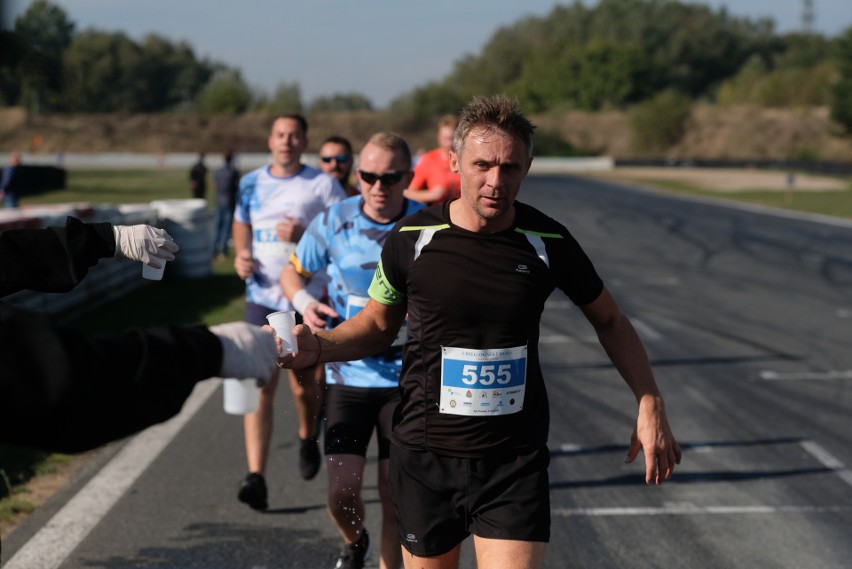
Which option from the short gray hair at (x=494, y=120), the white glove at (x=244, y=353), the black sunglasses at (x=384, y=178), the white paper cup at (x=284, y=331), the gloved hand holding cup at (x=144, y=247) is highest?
the short gray hair at (x=494, y=120)

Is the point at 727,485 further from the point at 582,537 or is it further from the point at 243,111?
the point at 243,111

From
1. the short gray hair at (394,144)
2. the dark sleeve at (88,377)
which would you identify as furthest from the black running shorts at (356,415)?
the dark sleeve at (88,377)

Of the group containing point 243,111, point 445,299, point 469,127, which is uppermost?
point 469,127

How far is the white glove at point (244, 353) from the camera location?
8.84 feet

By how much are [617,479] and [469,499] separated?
3.56 meters

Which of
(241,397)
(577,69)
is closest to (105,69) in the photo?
(577,69)

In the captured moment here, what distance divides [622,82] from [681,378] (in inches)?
4434

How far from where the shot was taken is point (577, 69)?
12300 centimetres

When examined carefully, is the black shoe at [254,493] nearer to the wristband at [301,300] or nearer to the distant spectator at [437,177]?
the wristband at [301,300]

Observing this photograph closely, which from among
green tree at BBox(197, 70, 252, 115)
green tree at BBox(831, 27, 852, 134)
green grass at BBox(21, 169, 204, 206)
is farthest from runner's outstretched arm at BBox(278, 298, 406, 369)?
green tree at BBox(197, 70, 252, 115)

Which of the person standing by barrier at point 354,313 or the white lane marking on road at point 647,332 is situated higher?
the person standing by barrier at point 354,313

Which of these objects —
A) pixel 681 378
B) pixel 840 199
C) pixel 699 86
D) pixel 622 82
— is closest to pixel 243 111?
pixel 622 82

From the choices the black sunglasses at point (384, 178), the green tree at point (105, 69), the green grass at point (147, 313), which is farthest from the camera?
the green tree at point (105, 69)

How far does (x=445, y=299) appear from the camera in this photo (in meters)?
3.98
